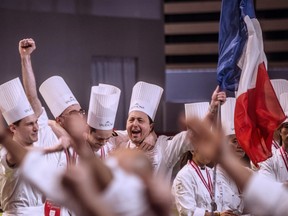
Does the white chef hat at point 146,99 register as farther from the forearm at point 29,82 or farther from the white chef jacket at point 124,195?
the white chef jacket at point 124,195

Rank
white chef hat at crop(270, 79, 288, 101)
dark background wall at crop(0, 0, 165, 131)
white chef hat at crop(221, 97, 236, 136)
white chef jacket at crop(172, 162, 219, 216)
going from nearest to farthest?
white chef jacket at crop(172, 162, 219, 216), white chef hat at crop(221, 97, 236, 136), white chef hat at crop(270, 79, 288, 101), dark background wall at crop(0, 0, 165, 131)

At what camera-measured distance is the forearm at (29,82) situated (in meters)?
4.55

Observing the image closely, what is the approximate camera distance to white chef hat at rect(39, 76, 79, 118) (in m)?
5.05

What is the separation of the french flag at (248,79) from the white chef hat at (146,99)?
60 centimetres

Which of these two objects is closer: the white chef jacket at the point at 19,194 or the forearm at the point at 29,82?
the white chef jacket at the point at 19,194

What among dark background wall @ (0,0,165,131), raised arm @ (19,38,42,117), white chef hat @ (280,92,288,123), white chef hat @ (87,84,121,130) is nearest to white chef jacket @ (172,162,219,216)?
white chef hat @ (87,84,121,130)

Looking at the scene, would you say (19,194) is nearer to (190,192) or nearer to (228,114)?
(190,192)

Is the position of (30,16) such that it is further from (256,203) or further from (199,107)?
(256,203)

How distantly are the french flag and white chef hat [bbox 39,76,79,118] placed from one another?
95cm

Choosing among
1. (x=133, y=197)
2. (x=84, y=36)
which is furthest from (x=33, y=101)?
(x=84, y=36)

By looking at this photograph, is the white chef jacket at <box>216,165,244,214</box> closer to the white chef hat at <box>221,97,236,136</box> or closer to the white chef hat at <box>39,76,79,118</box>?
the white chef hat at <box>221,97,236,136</box>

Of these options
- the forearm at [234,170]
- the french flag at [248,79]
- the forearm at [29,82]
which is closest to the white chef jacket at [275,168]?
the french flag at [248,79]

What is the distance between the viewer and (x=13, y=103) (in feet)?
14.7

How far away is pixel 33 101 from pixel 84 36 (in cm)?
351
